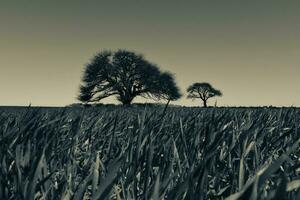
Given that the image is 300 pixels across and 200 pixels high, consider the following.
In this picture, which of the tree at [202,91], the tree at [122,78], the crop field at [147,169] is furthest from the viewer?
the tree at [202,91]

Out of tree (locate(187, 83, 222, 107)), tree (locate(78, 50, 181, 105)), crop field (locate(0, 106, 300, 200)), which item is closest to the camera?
crop field (locate(0, 106, 300, 200))

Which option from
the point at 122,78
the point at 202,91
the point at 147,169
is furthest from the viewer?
the point at 202,91

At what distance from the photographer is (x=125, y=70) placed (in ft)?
212

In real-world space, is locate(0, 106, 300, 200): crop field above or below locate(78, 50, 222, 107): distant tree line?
below

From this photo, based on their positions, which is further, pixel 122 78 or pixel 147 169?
pixel 122 78

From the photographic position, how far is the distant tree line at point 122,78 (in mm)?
63688

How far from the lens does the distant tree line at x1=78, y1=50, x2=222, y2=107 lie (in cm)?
6369

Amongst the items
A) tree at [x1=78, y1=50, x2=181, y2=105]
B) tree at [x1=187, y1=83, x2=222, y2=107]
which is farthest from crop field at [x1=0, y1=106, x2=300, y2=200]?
tree at [x1=187, y1=83, x2=222, y2=107]

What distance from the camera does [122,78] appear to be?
64438 mm

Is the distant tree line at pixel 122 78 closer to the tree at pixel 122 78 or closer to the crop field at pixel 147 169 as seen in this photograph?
the tree at pixel 122 78

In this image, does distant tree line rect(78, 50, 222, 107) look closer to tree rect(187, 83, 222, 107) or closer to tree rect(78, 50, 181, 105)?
tree rect(78, 50, 181, 105)

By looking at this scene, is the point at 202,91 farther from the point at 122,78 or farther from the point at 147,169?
the point at 147,169

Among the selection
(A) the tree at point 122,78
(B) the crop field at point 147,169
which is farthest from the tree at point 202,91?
(B) the crop field at point 147,169

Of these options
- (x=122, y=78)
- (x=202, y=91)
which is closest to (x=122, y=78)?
(x=122, y=78)
